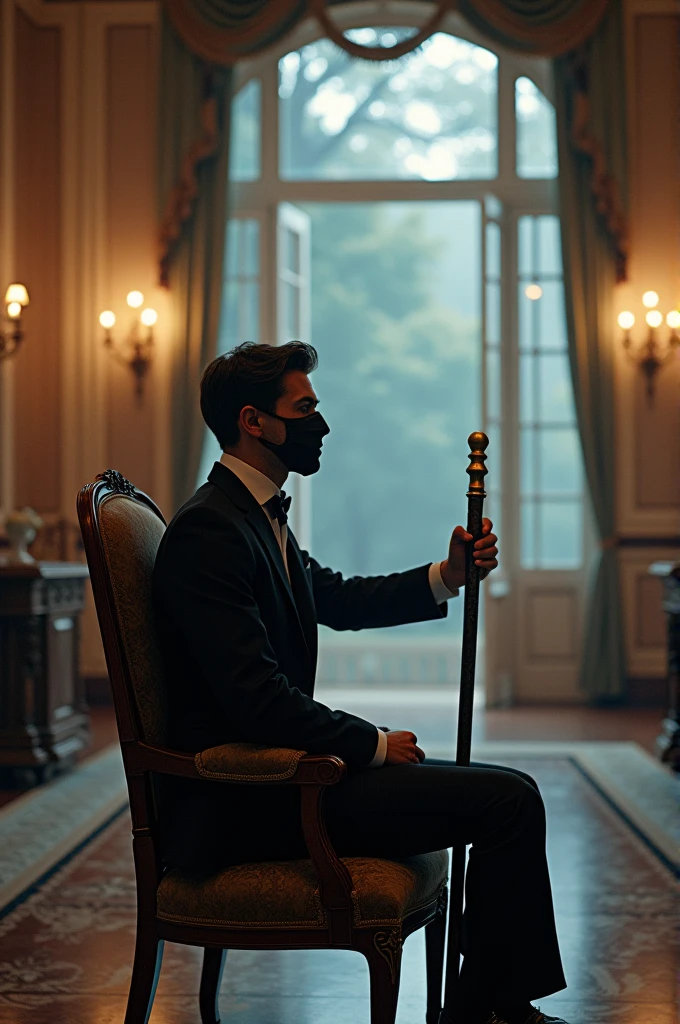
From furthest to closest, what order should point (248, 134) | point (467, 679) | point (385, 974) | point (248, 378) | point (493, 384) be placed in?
point (248, 134), point (493, 384), point (467, 679), point (248, 378), point (385, 974)

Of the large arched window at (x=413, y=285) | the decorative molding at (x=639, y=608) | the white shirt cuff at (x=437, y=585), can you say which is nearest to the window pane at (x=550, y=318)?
Result: the large arched window at (x=413, y=285)

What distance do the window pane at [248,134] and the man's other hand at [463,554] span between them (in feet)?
18.9

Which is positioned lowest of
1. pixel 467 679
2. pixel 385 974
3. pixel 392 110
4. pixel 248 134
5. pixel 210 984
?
pixel 210 984

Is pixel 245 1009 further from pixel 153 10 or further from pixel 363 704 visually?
pixel 153 10

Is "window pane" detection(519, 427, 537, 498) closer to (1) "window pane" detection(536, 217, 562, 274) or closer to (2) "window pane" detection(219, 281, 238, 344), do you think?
(1) "window pane" detection(536, 217, 562, 274)

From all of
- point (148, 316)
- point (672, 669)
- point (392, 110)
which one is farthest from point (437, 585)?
point (392, 110)

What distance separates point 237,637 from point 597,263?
5841 millimetres

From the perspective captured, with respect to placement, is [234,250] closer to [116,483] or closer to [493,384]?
[493,384]

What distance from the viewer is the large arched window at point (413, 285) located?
24.7 feet

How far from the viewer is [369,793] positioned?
78.2 inches

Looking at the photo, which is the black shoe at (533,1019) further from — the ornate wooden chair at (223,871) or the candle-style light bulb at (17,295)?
the candle-style light bulb at (17,295)

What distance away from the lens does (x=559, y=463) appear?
760 centimetres

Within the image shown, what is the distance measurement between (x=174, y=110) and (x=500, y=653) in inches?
153

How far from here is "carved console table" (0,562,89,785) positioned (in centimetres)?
496
